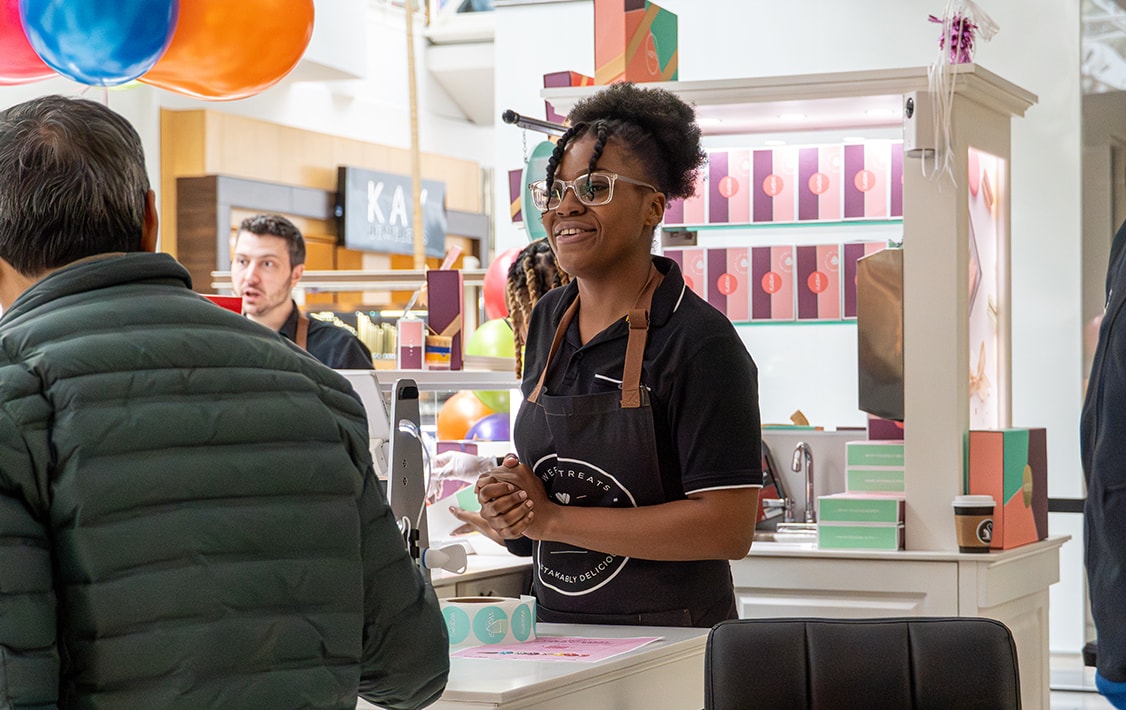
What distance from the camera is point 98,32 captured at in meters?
3.74

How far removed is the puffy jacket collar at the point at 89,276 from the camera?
1.47m

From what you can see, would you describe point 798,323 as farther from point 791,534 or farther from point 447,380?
point 447,380

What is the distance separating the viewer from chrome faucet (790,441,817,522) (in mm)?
4715

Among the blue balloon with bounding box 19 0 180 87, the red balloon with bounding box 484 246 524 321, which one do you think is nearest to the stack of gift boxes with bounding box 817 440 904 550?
the red balloon with bounding box 484 246 524 321

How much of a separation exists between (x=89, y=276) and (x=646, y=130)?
1415 millimetres

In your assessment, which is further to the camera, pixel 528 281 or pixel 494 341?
pixel 494 341

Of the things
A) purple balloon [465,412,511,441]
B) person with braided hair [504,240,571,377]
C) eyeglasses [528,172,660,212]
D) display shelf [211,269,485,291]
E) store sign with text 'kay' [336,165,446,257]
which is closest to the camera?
eyeglasses [528,172,660,212]

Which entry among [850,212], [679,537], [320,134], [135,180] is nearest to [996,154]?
[850,212]

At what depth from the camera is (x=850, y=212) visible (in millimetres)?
4855

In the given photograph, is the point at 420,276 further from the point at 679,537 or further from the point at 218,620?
the point at 218,620

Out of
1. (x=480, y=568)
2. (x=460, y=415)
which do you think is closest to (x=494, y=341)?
(x=460, y=415)

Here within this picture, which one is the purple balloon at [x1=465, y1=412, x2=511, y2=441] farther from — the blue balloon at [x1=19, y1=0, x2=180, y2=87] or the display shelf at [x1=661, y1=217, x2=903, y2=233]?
the blue balloon at [x1=19, y1=0, x2=180, y2=87]

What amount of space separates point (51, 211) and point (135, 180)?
94 millimetres

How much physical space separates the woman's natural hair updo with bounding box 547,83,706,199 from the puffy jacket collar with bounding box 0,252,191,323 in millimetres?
1253
